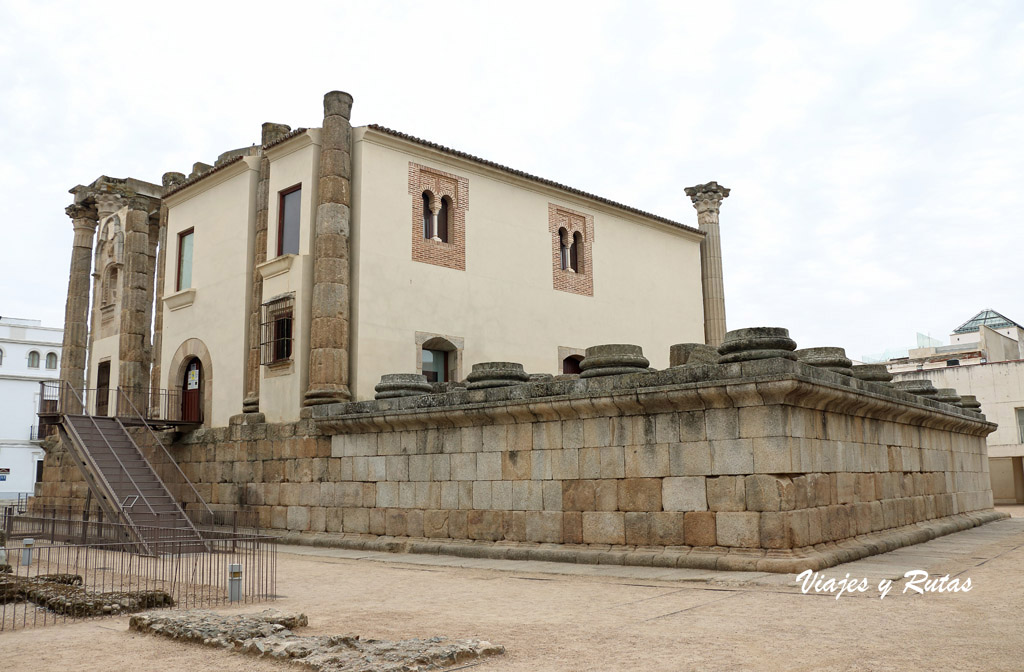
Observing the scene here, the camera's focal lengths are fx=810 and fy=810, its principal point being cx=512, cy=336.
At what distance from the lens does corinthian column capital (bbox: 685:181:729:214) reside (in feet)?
82.5

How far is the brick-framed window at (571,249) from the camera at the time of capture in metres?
20.5

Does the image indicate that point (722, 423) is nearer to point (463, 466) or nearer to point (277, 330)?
point (463, 466)

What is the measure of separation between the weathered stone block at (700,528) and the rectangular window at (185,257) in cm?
1533

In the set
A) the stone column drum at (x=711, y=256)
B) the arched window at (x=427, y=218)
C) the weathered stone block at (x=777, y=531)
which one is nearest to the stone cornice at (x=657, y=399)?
the weathered stone block at (x=777, y=531)

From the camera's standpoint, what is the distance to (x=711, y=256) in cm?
2505

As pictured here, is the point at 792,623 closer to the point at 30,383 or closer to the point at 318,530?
the point at 318,530

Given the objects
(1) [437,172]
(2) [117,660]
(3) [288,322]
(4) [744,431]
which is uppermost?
(1) [437,172]

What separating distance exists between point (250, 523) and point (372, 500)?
393cm

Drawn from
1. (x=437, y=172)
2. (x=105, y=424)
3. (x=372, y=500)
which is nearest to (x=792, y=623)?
(x=372, y=500)

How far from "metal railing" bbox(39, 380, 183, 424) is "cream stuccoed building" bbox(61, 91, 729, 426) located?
11 cm

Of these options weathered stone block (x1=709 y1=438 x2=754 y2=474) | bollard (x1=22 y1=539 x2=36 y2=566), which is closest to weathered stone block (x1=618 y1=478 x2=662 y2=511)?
weathered stone block (x1=709 y1=438 x2=754 y2=474)

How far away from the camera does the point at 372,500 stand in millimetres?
13641

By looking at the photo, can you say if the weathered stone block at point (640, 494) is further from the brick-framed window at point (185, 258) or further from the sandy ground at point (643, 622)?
the brick-framed window at point (185, 258)

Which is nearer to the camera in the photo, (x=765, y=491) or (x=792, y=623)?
(x=792, y=623)
